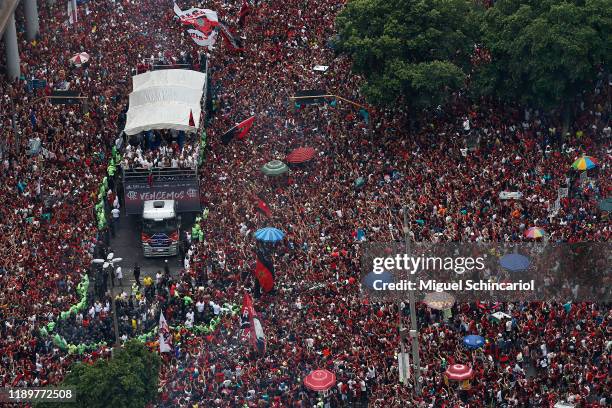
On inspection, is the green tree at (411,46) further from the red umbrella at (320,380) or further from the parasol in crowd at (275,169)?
the red umbrella at (320,380)

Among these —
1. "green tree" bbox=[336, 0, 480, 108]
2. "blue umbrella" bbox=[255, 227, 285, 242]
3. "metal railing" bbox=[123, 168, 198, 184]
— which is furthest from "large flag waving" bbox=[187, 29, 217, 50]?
"blue umbrella" bbox=[255, 227, 285, 242]

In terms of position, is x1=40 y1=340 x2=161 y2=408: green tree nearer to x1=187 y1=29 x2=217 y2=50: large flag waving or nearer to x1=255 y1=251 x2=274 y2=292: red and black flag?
x1=255 y1=251 x2=274 y2=292: red and black flag

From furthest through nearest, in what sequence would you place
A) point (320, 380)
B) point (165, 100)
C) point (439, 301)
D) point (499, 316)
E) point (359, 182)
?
point (165, 100), point (359, 182), point (439, 301), point (499, 316), point (320, 380)

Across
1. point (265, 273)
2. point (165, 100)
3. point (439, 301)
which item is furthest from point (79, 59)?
point (439, 301)

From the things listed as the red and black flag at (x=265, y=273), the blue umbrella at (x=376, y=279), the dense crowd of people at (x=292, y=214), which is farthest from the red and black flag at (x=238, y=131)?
the blue umbrella at (x=376, y=279)

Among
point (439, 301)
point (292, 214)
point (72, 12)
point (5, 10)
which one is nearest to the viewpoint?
point (439, 301)

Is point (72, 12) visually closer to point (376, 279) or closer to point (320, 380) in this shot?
point (376, 279)
